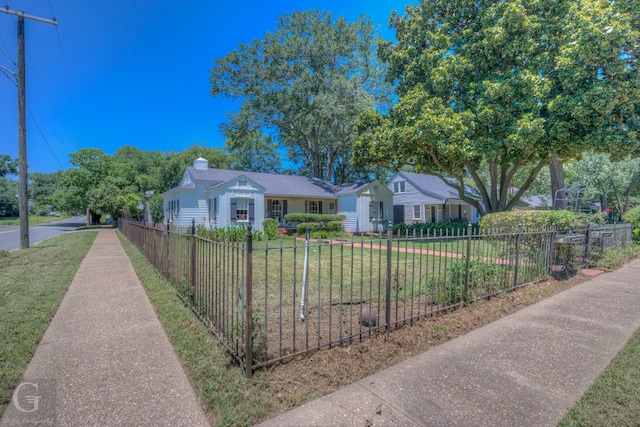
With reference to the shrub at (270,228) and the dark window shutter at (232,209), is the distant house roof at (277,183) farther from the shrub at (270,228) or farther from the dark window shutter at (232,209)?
the shrub at (270,228)

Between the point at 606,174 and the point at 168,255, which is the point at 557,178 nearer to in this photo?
the point at 606,174

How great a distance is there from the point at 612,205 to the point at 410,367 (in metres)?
39.2

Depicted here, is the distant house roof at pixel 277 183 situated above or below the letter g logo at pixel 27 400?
above

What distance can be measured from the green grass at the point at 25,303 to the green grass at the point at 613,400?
4.81m

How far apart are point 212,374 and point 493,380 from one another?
2.79 meters

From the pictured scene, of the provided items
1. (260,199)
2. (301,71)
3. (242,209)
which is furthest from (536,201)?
(242,209)

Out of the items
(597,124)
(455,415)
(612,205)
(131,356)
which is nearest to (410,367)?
(455,415)

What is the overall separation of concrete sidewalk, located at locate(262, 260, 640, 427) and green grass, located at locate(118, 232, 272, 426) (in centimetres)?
27

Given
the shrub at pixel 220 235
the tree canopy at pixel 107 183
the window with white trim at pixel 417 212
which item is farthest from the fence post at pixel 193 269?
the tree canopy at pixel 107 183

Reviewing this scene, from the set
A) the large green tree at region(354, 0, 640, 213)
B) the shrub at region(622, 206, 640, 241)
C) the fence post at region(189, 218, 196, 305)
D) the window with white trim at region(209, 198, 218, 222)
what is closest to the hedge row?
the window with white trim at region(209, 198, 218, 222)

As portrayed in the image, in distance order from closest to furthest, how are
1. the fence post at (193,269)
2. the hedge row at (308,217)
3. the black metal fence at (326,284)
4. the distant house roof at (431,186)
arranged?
1. the black metal fence at (326,284)
2. the fence post at (193,269)
3. the hedge row at (308,217)
4. the distant house roof at (431,186)

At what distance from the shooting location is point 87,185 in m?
34.0

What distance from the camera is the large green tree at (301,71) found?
25.9 metres

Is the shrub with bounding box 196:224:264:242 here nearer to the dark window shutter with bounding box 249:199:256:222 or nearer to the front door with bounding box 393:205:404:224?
the dark window shutter with bounding box 249:199:256:222
